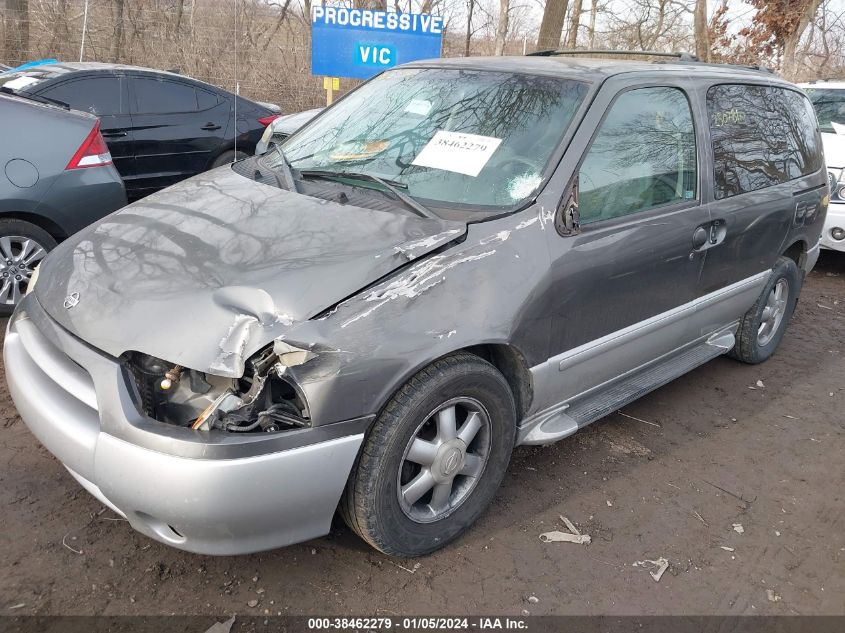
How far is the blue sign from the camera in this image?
965 cm

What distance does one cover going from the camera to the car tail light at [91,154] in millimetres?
4562

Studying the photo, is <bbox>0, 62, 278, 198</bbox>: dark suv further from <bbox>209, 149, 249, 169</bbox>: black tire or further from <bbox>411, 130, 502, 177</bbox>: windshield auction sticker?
Answer: <bbox>411, 130, 502, 177</bbox>: windshield auction sticker

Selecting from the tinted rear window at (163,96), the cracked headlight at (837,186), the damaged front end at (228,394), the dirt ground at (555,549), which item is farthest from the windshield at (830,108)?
the damaged front end at (228,394)

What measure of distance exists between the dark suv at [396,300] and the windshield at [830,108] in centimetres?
468

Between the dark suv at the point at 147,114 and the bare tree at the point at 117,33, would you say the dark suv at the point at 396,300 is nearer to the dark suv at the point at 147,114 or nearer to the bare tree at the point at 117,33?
the dark suv at the point at 147,114

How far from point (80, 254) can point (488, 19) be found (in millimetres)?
19307

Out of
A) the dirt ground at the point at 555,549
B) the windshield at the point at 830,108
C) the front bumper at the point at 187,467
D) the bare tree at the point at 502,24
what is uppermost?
the bare tree at the point at 502,24

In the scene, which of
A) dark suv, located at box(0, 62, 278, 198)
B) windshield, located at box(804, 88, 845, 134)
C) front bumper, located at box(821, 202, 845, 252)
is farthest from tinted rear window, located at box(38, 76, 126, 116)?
windshield, located at box(804, 88, 845, 134)

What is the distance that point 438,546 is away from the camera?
272cm

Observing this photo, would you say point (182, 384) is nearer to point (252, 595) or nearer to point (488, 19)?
point (252, 595)

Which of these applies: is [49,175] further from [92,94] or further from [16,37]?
[16,37]

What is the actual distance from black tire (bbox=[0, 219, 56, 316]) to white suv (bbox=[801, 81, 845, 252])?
5.93 m

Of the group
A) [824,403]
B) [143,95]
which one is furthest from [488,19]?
[824,403]

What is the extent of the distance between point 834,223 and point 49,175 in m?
6.58
